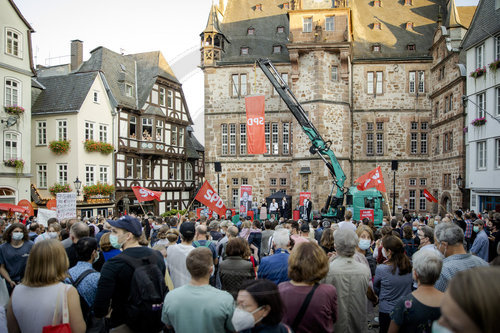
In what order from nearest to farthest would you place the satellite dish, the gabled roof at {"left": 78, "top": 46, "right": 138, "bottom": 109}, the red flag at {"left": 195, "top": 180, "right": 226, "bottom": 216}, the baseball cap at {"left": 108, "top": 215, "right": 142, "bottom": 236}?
the baseball cap at {"left": 108, "top": 215, "right": 142, "bottom": 236}
the red flag at {"left": 195, "top": 180, "right": 226, "bottom": 216}
the satellite dish
the gabled roof at {"left": 78, "top": 46, "right": 138, "bottom": 109}

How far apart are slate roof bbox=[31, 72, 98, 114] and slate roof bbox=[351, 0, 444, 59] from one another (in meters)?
20.3

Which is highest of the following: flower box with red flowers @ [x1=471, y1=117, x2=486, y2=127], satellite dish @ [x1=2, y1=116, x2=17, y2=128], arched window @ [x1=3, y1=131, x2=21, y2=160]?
satellite dish @ [x1=2, y1=116, x2=17, y2=128]

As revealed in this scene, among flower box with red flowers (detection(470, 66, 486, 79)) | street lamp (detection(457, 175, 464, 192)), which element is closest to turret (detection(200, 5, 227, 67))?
flower box with red flowers (detection(470, 66, 486, 79))

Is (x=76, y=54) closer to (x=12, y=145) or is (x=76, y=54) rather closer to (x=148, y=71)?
(x=148, y=71)

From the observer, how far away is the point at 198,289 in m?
3.60

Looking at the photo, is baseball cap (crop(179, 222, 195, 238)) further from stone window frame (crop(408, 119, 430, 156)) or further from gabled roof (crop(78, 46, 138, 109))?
stone window frame (crop(408, 119, 430, 156))

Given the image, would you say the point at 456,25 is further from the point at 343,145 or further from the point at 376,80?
the point at 343,145

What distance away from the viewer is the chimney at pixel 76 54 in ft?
107

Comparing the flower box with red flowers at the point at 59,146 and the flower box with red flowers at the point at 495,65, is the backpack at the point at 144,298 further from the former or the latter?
the flower box with red flowers at the point at 59,146

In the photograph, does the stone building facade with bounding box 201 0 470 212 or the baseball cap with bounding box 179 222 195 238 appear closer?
the baseball cap with bounding box 179 222 195 238

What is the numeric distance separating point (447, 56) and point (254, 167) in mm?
15732

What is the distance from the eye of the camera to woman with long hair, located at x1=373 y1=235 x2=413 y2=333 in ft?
16.6

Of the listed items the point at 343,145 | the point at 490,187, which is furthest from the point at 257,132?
the point at 490,187

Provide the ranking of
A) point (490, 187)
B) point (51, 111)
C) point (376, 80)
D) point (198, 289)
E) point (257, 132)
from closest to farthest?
point (198, 289), point (490, 187), point (257, 132), point (51, 111), point (376, 80)
